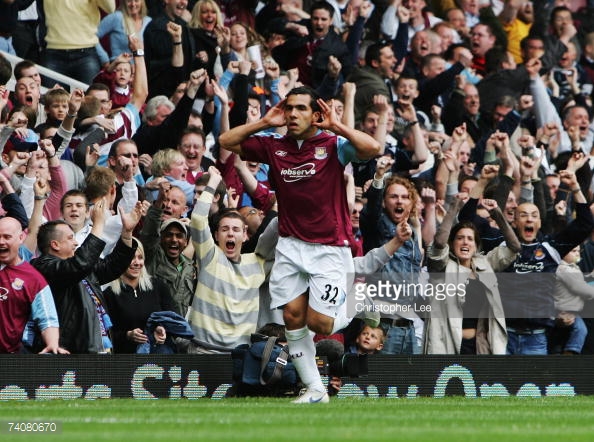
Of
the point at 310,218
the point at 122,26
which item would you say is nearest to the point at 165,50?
the point at 122,26

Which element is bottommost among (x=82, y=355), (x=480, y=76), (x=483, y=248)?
(x=82, y=355)

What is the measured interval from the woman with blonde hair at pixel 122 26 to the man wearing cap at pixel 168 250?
4266mm

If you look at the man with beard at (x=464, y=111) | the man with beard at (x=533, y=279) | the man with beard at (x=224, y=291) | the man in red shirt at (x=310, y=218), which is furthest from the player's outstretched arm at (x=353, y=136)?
the man with beard at (x=464, y=111)

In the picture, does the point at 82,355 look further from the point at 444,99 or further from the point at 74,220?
the point at 444,99

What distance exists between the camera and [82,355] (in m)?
11.3

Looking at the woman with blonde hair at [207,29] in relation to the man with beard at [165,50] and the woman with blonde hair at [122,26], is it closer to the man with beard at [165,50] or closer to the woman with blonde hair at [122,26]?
the man with beard at [165,50]

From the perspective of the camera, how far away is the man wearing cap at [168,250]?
42.3 feet

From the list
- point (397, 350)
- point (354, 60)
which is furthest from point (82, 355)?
point (354, 60)

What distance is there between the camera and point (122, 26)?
1728 centimetres

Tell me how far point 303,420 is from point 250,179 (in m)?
5.09

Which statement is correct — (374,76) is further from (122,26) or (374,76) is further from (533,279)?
(533,279)

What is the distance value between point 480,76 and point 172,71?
6.67 meters

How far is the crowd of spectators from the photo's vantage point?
12.0 meters

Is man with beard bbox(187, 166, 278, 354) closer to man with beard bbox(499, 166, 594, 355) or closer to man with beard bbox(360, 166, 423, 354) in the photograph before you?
man with beard bbox(360, 166, 423, 354)
